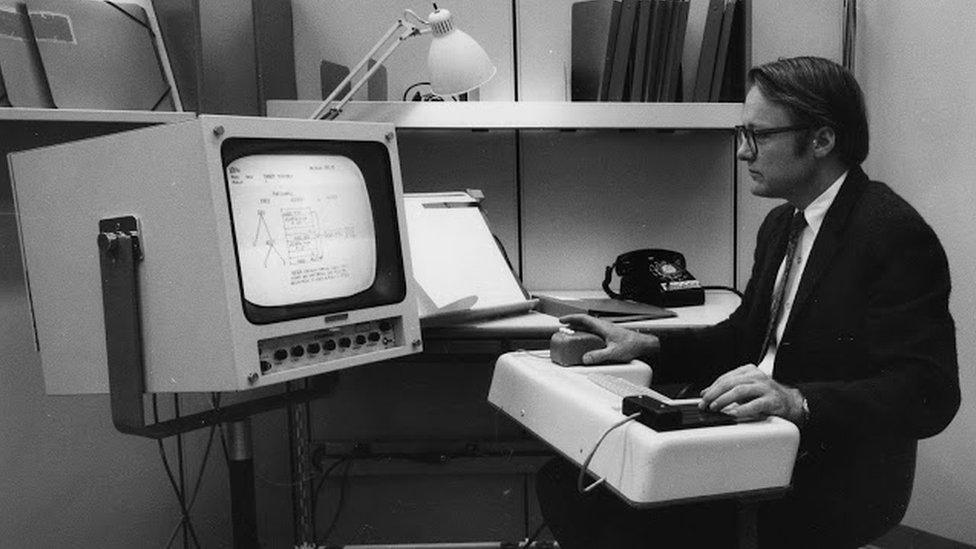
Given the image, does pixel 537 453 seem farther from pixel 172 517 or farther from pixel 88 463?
pixel 88 463

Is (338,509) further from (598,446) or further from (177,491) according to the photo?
(598,446)

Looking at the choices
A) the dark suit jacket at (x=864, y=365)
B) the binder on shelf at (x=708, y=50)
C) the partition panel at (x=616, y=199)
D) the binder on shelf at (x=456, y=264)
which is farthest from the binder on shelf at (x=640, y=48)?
the dark suit jacket at (x=864, y=365)

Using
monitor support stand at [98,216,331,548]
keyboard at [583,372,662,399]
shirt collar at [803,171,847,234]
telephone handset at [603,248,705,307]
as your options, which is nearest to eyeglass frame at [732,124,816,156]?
shirt collar at [803,171,847,234]

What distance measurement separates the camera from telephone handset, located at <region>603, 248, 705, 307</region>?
6.84 ft

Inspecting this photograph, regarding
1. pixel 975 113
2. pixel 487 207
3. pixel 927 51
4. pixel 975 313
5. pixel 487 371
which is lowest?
pixel 487 371

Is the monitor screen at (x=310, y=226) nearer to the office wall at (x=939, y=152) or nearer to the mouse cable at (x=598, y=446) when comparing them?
the mouse cable at (x=598, y=446)

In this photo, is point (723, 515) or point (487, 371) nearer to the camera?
point (723, 515)

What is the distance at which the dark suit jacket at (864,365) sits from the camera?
3.97 ft

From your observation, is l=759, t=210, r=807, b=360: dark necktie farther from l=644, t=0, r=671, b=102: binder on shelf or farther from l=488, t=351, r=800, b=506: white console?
l=644, t=0, r=671, b=102: binder on shelf

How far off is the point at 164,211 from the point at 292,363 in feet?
0.99

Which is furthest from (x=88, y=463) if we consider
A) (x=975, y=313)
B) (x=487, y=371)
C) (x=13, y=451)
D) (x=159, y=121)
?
(x=975, y=313)

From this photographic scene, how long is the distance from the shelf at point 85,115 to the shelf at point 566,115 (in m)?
0.52

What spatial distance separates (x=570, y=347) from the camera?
140cm

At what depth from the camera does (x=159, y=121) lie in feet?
5.82
